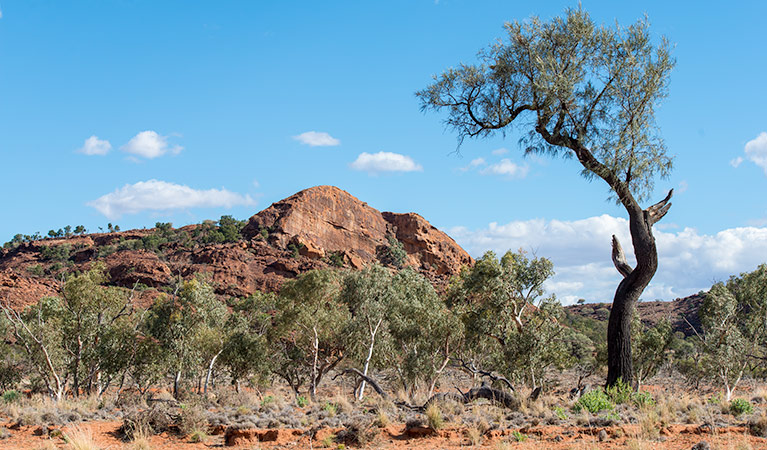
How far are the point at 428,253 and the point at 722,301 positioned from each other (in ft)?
324

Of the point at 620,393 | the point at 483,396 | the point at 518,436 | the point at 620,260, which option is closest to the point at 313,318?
the point at 483,396

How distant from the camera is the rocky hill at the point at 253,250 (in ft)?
267

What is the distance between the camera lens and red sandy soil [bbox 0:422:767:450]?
321 inches

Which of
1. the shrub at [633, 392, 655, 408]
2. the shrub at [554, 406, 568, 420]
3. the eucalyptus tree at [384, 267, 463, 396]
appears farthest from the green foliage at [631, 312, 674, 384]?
the shrub at [554, 406, 568, 420]

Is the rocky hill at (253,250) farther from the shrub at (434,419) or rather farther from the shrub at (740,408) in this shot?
the shrub at (740,408)

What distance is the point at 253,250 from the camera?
9988cm

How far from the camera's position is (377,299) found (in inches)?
1116

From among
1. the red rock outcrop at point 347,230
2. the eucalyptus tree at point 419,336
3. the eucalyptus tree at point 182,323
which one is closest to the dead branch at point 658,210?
the eucalyptus tree at point 419,336

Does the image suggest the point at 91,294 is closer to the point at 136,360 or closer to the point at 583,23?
the point at 136,360

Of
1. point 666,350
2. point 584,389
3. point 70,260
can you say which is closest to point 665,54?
point 584,389

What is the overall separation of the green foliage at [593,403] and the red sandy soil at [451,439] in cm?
149

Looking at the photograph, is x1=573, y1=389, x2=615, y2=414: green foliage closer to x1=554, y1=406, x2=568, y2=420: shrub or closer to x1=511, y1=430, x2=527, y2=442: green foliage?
x1=554, y1=406, x2=568, y2=420: shrub

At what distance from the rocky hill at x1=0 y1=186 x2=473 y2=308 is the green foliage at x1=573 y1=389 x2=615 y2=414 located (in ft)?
213

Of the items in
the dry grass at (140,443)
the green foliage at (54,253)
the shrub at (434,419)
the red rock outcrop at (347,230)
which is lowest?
the dry grass at (140,443)
